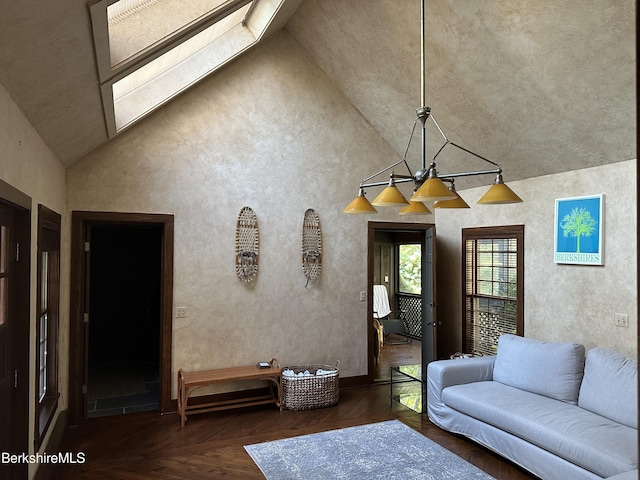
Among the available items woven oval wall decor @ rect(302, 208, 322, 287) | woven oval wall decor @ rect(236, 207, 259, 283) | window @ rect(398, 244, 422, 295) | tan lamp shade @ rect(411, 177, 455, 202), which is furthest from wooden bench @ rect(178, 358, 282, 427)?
window @ rect(398, 244, 422, 295)

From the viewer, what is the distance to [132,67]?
292 centimetres

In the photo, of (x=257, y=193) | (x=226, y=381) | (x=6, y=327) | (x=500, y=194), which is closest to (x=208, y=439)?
(x=226, y=381)

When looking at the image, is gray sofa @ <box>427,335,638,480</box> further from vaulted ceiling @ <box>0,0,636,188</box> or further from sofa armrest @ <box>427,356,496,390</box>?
vaulted ceiling @ <box>0,0,636,188</box>

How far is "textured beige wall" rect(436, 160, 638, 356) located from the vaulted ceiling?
17 centimetres

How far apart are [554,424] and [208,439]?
285 centimetres

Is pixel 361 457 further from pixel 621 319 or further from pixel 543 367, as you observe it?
pixel 621 319

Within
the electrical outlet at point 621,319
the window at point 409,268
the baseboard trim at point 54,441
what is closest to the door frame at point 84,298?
the baseboard trim at point 54,441

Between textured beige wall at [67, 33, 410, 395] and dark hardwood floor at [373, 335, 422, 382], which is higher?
textured beige wall at [67, 33, 410, 395]

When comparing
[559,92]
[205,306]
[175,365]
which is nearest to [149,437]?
[175,365]

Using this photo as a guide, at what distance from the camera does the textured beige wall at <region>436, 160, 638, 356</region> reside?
405 centimetres

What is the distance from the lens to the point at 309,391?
4992 mm

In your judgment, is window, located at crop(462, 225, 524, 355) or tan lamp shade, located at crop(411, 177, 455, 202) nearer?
tan lamp shade, located at crop(411, 177, 455, 202)

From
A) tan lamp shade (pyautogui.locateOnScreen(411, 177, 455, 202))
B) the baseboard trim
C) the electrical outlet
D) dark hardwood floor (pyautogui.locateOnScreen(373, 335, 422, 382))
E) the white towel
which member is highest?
tan lamp shade (pyautogui.locateOnScreen(411, 177, 455, 202))

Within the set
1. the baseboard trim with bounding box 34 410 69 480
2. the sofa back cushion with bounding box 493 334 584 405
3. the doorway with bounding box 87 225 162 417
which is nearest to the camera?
the baseboard trim with bounding box 34 410 69 480
